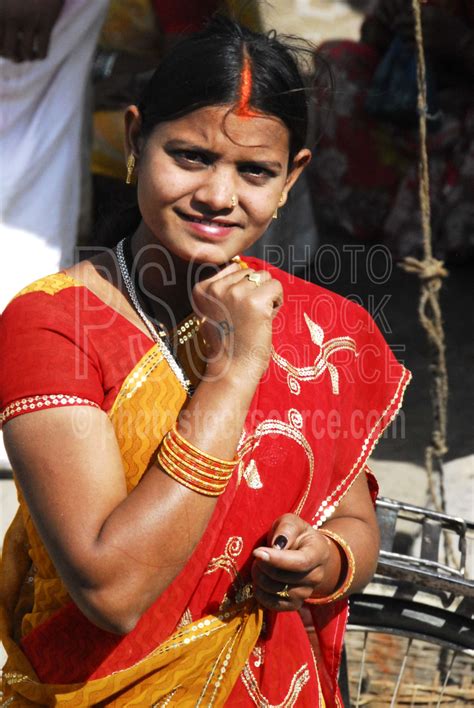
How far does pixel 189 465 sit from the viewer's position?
1424mm

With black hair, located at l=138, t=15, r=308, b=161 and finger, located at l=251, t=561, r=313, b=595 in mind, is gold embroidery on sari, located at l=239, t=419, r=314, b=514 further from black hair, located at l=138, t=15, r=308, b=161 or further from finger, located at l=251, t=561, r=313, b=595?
black hair, located at l=138, t=15, r=308, b=161

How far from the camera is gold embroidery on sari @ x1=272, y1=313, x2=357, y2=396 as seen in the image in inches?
69.4

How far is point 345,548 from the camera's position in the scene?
5.82 feet

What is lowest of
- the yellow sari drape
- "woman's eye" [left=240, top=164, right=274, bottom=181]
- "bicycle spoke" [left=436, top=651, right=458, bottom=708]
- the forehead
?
"bicycle spoke" [left=436, top=651, right=458, bottom=708]

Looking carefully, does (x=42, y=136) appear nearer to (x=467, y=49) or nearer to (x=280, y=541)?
(x=467, y=49)

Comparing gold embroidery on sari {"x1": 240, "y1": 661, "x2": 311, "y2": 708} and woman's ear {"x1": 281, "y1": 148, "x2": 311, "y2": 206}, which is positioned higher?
woman's ear {"x1": 281, "y1": 148, "x2": 311, "y2": 206}

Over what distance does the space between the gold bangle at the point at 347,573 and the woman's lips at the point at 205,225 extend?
567 mm

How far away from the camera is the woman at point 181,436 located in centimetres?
143

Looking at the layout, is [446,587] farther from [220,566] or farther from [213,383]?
[213,383]

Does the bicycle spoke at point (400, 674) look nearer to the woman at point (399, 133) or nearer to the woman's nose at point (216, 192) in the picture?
the woman's nose at point (216, 192)

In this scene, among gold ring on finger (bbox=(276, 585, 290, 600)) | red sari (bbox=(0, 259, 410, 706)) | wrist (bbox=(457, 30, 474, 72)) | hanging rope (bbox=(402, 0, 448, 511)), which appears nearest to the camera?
red sari (bbox=(0, 259, 410, 706))

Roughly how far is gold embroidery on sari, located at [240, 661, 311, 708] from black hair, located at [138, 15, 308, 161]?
909 mm

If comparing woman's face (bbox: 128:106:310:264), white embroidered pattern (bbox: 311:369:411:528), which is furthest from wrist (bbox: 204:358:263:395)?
white embroidered pattern (bbox: 311:369:411:528)

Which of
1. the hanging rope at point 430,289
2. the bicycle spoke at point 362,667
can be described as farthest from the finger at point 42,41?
the bicycle spoke at point 362,667
